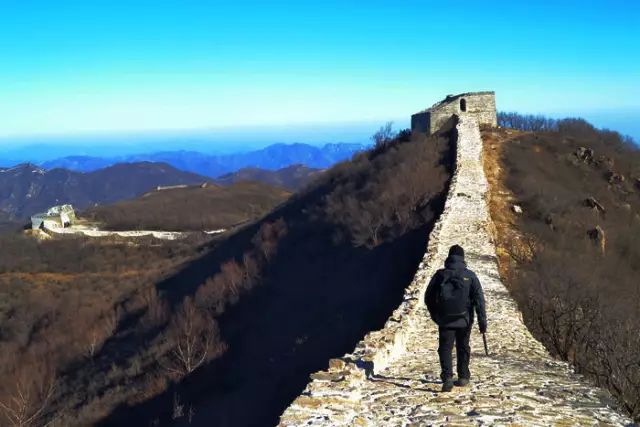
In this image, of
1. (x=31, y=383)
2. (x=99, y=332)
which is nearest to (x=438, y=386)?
(x=31, y=383)

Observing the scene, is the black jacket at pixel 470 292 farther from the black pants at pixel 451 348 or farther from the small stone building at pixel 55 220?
the small stone building at pixel 55 220

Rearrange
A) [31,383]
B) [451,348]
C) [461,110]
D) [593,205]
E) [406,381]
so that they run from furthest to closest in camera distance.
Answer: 1. [461,110]
2. [31,383]
3. [593,205]
4. [406,381]
5. [451,348]

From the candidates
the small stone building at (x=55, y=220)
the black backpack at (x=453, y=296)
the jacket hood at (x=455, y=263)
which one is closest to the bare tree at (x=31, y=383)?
the black backpack at (x=453, y=296)

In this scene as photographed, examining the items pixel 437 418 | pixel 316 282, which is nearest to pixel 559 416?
pixel 437 418

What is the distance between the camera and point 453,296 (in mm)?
5867

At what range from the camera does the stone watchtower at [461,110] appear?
3450 centimetres

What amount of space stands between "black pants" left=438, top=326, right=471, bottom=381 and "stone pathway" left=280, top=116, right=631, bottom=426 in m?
0.24

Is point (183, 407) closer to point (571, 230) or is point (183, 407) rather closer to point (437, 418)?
point (437, 418)

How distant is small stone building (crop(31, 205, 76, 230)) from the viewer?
66938 millimetres

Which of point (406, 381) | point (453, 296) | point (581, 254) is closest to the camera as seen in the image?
point (453, 296)

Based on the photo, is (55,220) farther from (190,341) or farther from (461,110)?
(461,110)

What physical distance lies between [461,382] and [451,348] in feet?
1.91

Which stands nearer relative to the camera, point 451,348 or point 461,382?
point 451,348

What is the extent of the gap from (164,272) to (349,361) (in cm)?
3504
